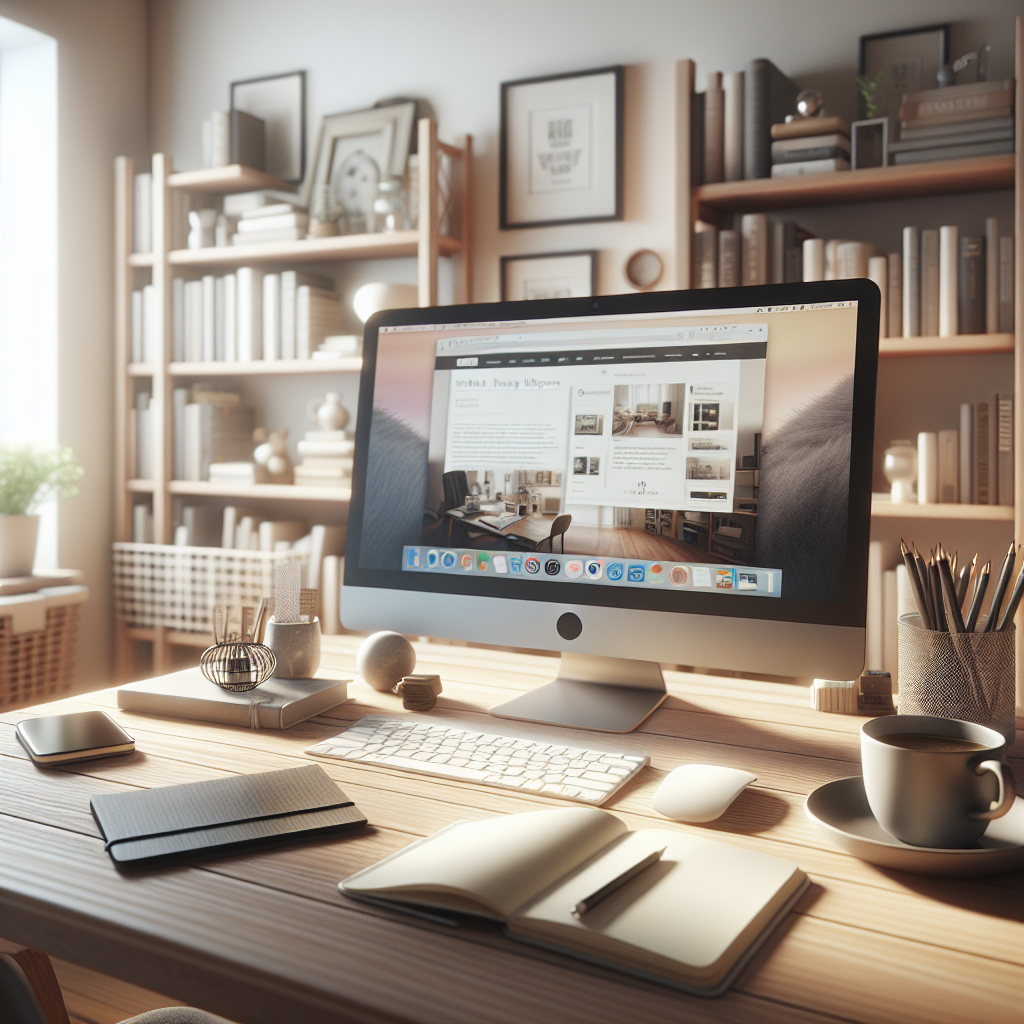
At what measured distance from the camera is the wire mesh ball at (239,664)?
3.36 feet

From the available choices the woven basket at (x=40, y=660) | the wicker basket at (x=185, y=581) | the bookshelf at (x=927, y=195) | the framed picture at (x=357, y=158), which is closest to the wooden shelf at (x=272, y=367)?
the framed picture at (x=357, y=158)

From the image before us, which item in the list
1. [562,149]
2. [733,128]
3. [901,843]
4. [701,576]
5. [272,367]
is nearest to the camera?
[901,843]

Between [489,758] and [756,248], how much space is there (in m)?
1.68

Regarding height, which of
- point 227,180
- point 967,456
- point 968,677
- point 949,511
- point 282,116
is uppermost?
point 282,116

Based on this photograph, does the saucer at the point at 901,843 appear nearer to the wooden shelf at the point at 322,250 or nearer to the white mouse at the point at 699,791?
the white mouse at the point at 699,791

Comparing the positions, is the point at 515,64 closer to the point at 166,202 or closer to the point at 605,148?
the point at 605,148

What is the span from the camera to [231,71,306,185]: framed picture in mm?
2918

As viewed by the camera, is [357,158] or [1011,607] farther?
[357,158]

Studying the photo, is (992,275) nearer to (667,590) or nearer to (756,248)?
(756,248)

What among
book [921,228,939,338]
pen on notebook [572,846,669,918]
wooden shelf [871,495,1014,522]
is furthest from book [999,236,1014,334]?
pen on notebook [572,846,669,918]

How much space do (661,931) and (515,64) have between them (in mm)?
2621

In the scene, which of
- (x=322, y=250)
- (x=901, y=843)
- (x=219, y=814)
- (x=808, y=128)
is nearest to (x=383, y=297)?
(x=322, y=250)

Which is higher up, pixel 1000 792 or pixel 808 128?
pixel 808 128

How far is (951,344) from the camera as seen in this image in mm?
2006
